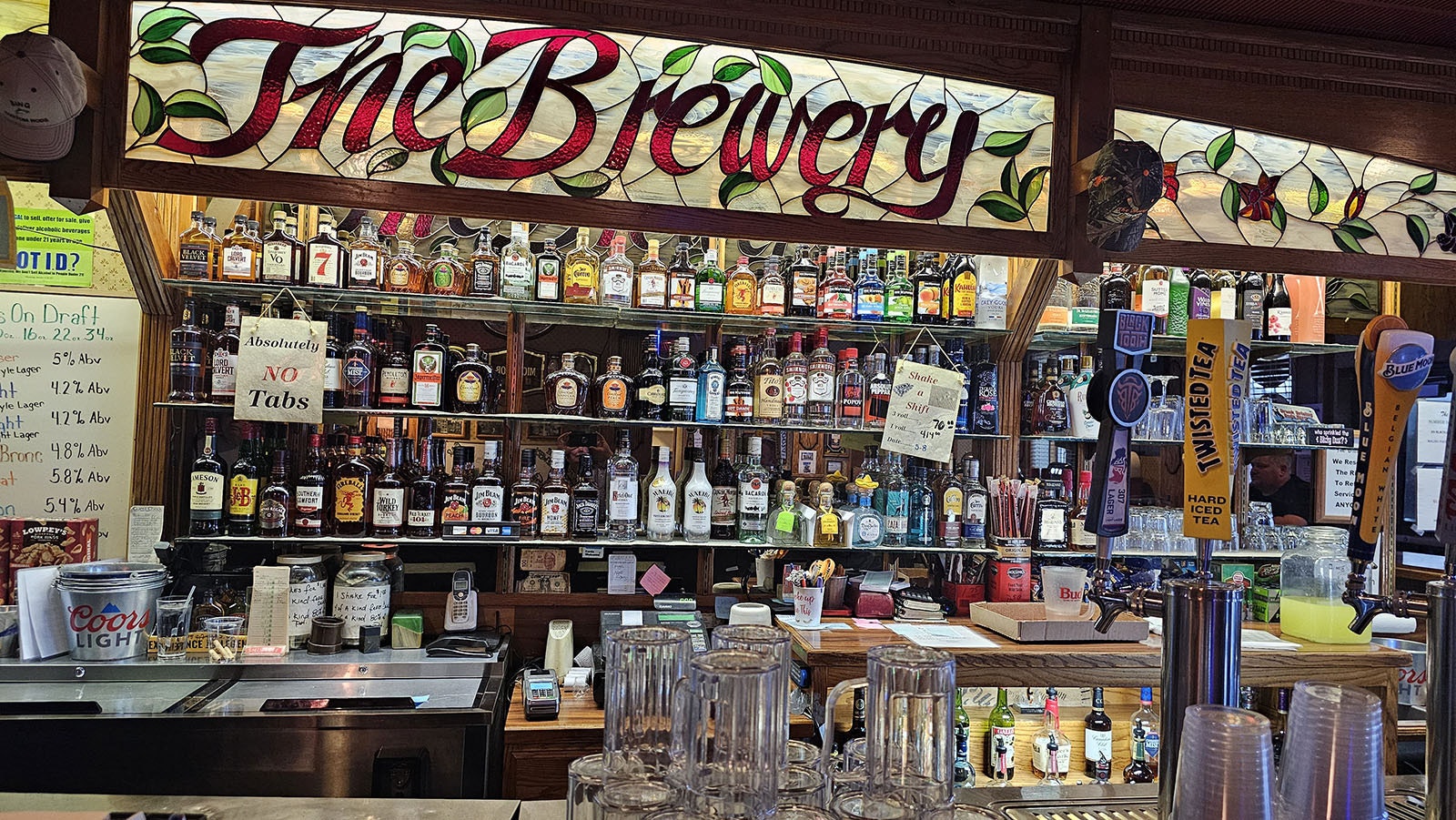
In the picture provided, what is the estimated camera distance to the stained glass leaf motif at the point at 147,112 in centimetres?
180

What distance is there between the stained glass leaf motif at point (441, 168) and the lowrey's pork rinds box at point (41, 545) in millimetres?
1763

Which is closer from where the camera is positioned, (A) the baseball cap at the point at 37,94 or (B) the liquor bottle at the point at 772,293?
(A) the baseball cap at the point at 37,94

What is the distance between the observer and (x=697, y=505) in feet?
10.5

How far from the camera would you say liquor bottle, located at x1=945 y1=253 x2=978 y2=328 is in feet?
10.8

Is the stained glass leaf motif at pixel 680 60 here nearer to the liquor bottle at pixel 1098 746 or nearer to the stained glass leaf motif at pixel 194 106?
the stained glass leaf motif at pixel 194 106

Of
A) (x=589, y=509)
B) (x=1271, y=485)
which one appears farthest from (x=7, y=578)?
(x=1271, y=485)

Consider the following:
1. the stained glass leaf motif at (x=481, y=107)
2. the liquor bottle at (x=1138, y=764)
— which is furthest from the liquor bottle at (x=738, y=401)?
the liquor bottle at (x=1138, y=764)

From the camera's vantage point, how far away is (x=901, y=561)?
11.3ft

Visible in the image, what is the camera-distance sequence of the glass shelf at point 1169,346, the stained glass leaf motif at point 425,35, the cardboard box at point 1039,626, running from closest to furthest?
the stained glass leaf motif at point 425,35 < the cardboard box at point 1039,626 < the glass shelf at point 1169,346

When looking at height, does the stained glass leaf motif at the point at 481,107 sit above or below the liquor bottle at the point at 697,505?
above

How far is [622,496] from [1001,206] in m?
1.63

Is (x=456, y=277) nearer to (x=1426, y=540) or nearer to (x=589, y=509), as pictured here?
(x=589, y=509)

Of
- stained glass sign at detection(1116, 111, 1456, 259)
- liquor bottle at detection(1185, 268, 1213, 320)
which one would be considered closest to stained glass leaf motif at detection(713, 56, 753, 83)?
stained glass sign at detection(1116, 111, 1456, 259)

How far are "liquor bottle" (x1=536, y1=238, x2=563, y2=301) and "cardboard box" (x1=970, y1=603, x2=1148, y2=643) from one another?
1775 millimetres
